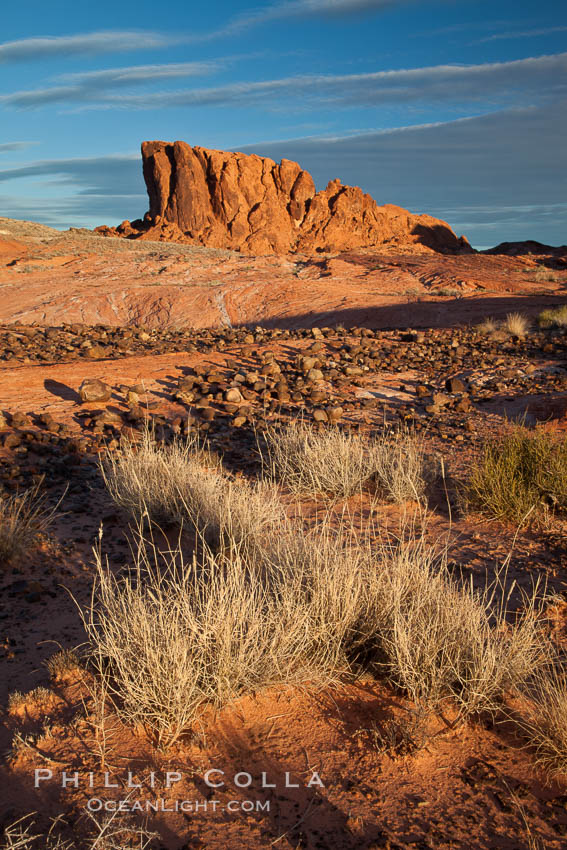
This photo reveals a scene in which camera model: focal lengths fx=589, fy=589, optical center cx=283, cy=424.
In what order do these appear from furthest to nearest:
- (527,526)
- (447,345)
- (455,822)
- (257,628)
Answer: (447,345) < (527,526) < (257,628) < (455,822)

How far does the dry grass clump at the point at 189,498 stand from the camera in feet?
14.2

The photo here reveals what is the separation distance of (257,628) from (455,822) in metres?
1.09

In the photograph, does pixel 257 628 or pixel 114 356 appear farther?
pixel 114 356

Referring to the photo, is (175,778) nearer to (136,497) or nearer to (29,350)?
(136,497)

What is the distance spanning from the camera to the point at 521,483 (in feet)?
15.9

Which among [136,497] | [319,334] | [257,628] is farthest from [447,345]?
[257,628]

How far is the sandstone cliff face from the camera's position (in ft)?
182

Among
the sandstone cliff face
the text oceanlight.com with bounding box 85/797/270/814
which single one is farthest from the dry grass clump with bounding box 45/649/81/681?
the sandstone cliff face

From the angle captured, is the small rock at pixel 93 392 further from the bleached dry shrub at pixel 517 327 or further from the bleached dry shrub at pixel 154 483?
the bleached dry shrub at pixel 517 327

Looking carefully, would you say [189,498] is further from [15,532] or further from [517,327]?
[517,327]

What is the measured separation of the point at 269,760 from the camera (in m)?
2.40

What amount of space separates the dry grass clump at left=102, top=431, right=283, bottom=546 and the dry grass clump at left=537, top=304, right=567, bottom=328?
1047cm

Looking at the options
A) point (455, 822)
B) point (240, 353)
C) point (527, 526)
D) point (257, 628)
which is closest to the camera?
point (455, 822)

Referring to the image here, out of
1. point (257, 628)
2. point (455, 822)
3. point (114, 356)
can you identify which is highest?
point (114, 356)
